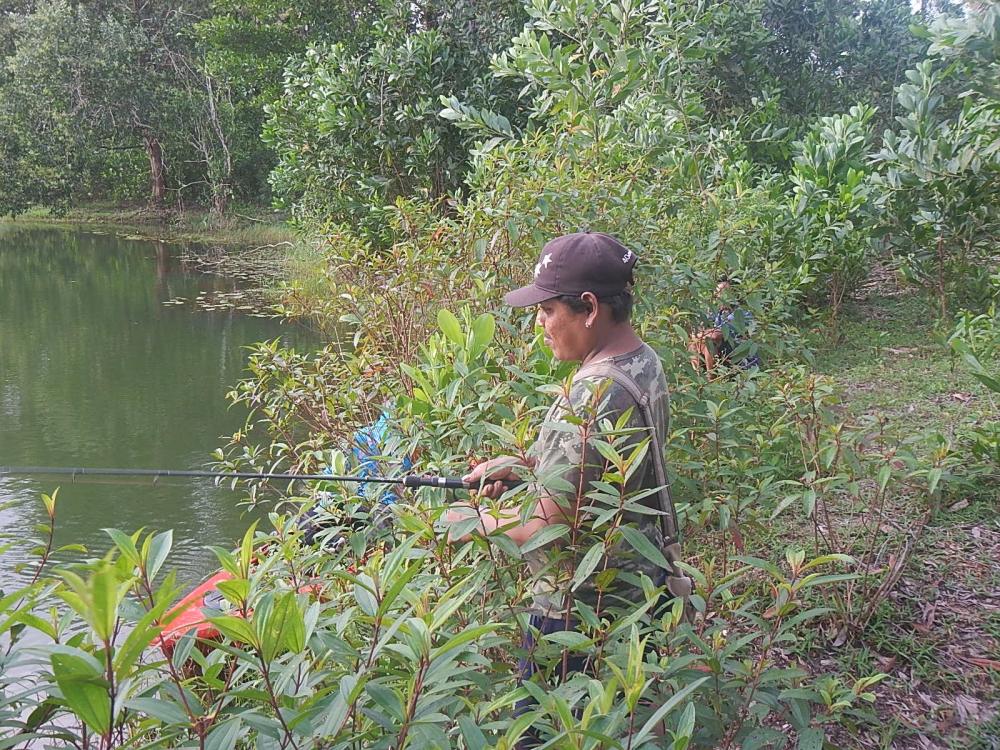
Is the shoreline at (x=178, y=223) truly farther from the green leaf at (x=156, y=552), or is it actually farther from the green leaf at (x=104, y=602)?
the green leaf at (x=104, y=602)

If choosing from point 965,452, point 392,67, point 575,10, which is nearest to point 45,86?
point 392,67

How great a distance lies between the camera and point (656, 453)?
191cm

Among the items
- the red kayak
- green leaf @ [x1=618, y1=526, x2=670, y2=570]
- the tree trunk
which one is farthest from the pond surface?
the tree trunk

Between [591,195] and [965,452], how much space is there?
193 cm

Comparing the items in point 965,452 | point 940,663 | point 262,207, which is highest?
point 965,452

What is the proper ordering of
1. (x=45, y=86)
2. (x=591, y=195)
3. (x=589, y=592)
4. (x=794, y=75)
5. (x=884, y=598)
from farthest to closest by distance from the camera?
(x=45, y=86) → (x=794, y=75) → (x=591, y=195) → (x=884, y=598) → (x=589, y=592)

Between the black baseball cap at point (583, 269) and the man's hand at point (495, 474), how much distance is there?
0.42 metres

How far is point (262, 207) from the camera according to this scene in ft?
80.4

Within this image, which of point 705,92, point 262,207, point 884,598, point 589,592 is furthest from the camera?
point 262,207

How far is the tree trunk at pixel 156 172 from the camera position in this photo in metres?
24.1

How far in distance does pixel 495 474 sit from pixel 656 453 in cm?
36

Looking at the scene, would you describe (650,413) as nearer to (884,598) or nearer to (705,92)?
(884,598)

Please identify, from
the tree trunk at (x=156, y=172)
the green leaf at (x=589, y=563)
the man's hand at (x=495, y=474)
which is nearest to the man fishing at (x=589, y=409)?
the man's hand at (x=495, y=474)

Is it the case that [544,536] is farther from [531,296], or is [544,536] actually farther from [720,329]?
[720,329]
